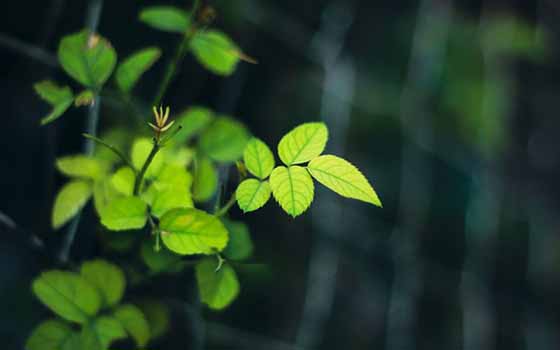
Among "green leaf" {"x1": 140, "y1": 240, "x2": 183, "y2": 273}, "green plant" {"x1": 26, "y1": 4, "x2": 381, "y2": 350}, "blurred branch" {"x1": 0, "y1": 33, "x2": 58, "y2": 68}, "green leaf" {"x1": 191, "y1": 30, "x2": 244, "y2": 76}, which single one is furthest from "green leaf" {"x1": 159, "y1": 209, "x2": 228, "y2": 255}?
"blurred branch" {"x1": 0, "y1": 33, "x2": 58, "y2": 68}

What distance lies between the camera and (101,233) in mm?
765

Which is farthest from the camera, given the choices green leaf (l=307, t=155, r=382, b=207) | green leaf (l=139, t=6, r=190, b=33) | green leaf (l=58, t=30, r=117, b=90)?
green leaf (l=139, t=6, r=190, b=33)

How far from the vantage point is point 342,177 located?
55 cm

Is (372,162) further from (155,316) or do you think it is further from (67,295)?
(67,295)

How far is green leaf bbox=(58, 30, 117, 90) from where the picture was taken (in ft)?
2.13

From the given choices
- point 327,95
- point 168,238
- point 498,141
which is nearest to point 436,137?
point 498,141

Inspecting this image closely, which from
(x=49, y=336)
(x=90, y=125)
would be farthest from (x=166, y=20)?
(x=49, y=336)

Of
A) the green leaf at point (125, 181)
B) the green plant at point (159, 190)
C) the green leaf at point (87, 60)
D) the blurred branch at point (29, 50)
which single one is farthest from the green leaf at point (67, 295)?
the blurred branch at point (29, 50)

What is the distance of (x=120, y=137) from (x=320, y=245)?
51 centimetres

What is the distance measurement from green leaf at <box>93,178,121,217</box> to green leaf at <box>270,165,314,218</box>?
25 centimetres

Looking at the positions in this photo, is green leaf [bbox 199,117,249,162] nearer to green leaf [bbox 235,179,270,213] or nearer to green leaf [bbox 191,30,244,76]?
green leaf [bbox 191,30,244,76]

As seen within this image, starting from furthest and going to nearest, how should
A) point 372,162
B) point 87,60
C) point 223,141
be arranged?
point 372,162
point 223,141
point 87,60

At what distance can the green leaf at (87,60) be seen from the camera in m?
0.65

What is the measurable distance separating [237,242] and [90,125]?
0.99 feet
